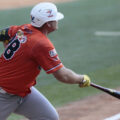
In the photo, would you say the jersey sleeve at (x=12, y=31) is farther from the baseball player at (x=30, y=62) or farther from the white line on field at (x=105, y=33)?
the white line on field at (x=105, y=33)

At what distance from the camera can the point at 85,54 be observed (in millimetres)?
10438

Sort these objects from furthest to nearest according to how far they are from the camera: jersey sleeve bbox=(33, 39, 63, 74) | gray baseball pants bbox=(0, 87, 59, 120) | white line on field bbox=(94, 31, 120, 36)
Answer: white line on field bbox=(94, 31, 120, 36), gray baseball pants bbox=(0, 87, 59, 120), jersey sleeve bbox=(33, 39, 63, 74)

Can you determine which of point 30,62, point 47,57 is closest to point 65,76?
point 47,57

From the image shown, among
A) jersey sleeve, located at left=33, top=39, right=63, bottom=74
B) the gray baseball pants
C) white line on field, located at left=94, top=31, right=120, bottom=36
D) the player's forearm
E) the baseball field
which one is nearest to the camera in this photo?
jersey sleeve, located at left=33, top=39, right=63, bottom=74

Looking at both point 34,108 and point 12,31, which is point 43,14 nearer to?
point 12,31

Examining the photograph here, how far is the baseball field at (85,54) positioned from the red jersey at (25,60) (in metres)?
2.04

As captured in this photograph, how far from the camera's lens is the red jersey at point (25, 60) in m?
4.07

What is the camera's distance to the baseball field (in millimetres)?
6684

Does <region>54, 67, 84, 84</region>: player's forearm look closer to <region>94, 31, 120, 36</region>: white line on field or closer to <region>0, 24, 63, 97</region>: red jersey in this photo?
<region>0, 24, 63, 97</region>: red jersey

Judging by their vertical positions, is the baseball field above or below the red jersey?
below

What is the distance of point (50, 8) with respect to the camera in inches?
167

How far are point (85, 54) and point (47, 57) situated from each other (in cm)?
643

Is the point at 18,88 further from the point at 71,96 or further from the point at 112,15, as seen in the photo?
the point at 112,15

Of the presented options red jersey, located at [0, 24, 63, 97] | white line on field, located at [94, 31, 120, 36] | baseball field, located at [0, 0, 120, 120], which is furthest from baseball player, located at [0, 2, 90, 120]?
white line on field, located at [94, 31, 120, 36]
